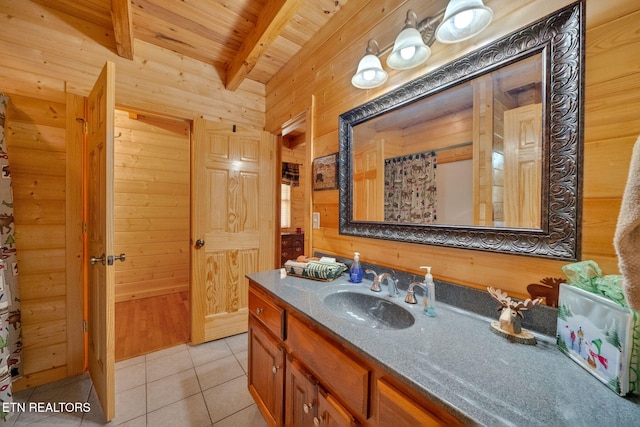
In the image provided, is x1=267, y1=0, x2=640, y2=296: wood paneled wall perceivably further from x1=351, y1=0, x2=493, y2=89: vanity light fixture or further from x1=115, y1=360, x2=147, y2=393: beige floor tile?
x1=115, y1=360, x2=147, y2=393: beige floor tile

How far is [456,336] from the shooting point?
757 millimetres

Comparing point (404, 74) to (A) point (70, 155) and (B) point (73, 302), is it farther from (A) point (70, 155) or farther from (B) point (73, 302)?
(B) point (73, 302)

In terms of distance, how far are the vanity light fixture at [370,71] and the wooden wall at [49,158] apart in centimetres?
181

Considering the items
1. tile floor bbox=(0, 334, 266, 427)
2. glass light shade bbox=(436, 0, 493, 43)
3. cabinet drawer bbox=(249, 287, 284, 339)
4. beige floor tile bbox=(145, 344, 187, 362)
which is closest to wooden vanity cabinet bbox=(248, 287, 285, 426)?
cabinet drawer bbox=(249, 287, 284, 339)

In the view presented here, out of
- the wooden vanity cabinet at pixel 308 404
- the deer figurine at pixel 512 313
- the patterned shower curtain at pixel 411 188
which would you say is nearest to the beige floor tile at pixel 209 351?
the wooden vanity cabinet at pixel 308 404

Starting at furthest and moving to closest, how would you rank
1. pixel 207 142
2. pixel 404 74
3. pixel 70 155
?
pixel 207 142 → pixel 70 155 → pixel 404 74

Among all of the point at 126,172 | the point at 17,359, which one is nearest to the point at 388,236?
the point at 17,359

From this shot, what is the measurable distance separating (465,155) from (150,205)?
372 centimetres

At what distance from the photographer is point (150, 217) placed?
3.29 meters

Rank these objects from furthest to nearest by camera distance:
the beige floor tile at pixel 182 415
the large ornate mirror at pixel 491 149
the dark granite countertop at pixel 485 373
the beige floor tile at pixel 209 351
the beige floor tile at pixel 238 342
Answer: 1. the beige floor tile at pixel 238 342
2. the beige floor tile at pixel 209 351
3. the beige floor tile at pixel 182 415
4. the large ornate mirror at pixel 491 149
5. the dark granite countertop at pixel 485 373

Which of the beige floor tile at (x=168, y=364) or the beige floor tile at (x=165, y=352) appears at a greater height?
the beige floor tile at (x=165, y=352)

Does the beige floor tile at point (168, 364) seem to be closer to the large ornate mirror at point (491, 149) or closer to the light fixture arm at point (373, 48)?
the large ornate mirror at point (491, 149)

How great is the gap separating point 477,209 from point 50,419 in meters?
2.51

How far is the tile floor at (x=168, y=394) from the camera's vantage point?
138cm
